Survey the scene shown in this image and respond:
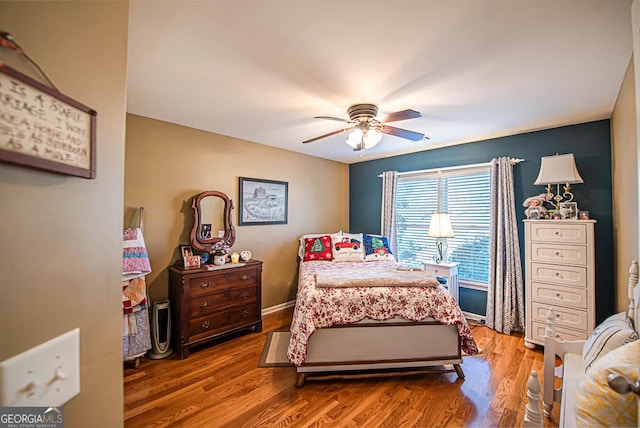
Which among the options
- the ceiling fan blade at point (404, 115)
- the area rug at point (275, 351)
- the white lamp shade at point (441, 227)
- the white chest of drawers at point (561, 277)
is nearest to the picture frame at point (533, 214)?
the white chest of drawers at point (561, 277)

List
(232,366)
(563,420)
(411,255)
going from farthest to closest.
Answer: (411,255)
(232,366)
(563,420)

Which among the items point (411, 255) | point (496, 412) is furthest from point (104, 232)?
point (411, 255)

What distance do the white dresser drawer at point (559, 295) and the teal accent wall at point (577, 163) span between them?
34 cm

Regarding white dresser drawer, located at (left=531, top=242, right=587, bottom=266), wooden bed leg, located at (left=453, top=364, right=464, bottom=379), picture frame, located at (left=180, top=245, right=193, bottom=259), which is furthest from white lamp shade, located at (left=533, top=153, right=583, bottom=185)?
picture frame, located at (left=180, top=245, right=193, bottom=259)

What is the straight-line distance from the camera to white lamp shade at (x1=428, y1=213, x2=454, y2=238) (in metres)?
3.53

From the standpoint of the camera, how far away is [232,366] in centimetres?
248

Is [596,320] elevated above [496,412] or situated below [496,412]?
above

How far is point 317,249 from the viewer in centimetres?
389

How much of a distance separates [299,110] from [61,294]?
7.85ft

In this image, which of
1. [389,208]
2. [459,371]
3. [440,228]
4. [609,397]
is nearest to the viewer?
[609,397]

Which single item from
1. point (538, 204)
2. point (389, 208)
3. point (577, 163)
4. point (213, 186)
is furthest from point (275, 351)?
point (577, 163)

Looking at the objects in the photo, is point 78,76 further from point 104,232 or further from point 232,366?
point 232,366

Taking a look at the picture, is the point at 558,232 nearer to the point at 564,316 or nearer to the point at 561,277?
the point at 561,277

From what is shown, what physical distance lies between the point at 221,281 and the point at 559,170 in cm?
369
